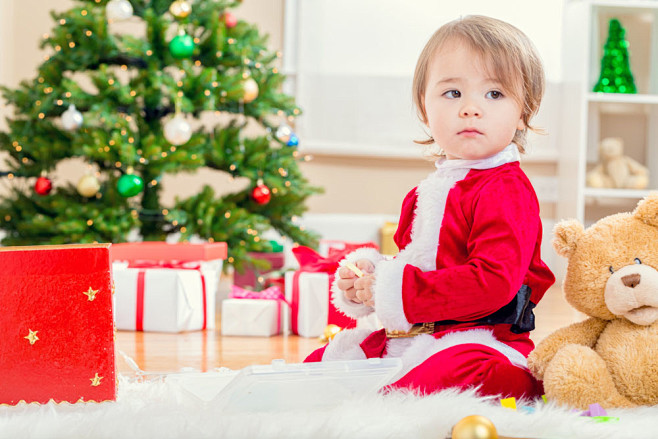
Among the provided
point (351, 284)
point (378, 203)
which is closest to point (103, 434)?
point (351, 284)

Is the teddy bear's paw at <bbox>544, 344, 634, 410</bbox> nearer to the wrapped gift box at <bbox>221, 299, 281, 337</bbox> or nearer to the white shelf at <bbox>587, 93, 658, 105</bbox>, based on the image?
the wrapped gift box at <bbox>221, 299, 281, 337</bbox>

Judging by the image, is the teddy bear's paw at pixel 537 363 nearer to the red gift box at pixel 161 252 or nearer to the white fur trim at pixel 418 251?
the white fur trim at pixel 418 251

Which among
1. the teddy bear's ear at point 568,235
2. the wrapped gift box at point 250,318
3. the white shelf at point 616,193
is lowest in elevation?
the wrapped gift box at point 250,318

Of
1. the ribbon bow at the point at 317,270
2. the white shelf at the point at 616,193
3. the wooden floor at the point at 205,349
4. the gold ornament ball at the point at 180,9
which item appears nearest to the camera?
the wooden floor at the point at 205,349

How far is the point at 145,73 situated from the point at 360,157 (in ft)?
3.79

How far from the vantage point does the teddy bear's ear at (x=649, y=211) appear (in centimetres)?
101

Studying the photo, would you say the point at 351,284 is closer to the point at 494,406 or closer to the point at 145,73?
the point at 494,406

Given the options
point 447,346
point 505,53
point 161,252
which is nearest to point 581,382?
point 447,346

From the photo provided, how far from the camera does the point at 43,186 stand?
2309mm

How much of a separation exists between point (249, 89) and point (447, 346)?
4.99 ft

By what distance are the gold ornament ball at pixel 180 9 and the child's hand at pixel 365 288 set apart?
5.05 feet

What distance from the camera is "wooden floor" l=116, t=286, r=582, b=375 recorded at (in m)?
1.45

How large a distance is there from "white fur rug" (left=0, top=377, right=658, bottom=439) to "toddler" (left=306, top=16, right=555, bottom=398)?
87 mm

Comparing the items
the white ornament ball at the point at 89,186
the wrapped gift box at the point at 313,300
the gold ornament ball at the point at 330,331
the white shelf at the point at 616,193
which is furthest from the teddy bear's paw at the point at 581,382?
the white shelf at the point at 616,193
